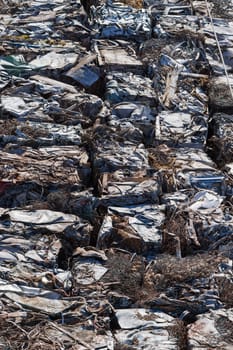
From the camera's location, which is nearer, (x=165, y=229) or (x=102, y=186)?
(x=165, y=229)

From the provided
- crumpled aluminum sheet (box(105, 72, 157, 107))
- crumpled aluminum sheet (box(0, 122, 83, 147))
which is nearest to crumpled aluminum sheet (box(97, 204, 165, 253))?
crumpled aluminum sheet (box(0, 122, 83, 147))

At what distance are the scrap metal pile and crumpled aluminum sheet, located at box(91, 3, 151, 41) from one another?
0.06 ft

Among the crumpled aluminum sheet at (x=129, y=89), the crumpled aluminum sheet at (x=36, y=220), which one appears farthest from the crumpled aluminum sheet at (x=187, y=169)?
the crumpled aluminum sheet at (x=36, y=220)

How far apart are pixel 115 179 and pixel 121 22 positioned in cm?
304

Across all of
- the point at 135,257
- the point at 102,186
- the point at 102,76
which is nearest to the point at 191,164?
the point at 102,186

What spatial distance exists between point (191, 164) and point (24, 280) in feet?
6.36

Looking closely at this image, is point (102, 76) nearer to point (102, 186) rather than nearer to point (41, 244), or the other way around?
point (102, 186)

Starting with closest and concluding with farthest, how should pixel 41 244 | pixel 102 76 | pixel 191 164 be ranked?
pixel 41 244 → pixel 191 164 → pixel 102 76

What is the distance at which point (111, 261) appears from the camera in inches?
206

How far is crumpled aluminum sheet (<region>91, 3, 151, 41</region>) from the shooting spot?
27.7 ft

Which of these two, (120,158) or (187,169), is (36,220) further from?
(187,169)

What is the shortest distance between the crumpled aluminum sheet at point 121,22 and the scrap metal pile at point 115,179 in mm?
18

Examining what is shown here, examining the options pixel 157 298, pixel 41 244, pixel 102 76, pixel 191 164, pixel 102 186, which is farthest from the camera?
pixel 102 76

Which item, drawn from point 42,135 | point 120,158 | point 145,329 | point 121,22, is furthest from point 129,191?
point 121,22
